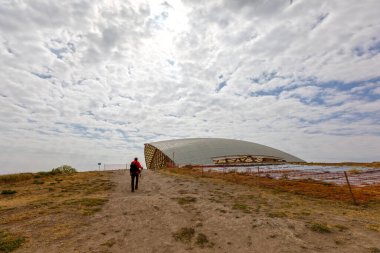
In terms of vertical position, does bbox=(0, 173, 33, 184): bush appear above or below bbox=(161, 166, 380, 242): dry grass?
above

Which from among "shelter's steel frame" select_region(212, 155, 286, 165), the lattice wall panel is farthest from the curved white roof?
the lattice wall panel

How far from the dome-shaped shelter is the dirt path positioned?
54.2 m

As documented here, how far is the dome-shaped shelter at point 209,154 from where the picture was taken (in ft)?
229

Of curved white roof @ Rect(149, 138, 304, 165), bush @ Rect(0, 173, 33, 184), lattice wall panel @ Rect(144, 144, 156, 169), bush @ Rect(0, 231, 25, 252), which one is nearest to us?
bush @ Rect(0, 231, 25, 252)

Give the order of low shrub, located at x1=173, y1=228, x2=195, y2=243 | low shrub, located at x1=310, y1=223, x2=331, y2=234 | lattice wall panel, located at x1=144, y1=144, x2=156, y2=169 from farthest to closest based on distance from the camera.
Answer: lattice wall panel, located at x1=144, y1=144, x2=156, y2=169 → low shrub, located at x1=310, y1=223, x2=331, y2=234 → low shrub, located at x1=173, y1=228, x2=195, y2=243

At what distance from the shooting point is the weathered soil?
7695 millimetres

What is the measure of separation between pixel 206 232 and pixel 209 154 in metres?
64.5

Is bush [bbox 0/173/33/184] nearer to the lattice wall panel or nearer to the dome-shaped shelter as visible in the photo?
the dome-shaped shelter

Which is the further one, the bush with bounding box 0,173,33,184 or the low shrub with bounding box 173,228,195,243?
the bush with bounding box 0,173,33,184

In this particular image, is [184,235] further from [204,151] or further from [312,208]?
[204,151]

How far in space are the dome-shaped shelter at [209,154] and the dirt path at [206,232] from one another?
5423cm

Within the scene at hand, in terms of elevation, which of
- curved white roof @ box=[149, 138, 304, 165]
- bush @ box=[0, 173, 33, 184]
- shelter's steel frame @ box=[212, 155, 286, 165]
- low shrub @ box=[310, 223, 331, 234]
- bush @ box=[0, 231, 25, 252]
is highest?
curved white roof @ box=[149, 138, 304, 165]

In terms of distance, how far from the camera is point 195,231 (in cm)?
905

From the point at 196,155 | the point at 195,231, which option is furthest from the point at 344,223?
the point at 196,155
